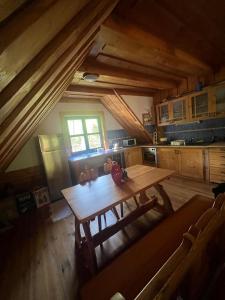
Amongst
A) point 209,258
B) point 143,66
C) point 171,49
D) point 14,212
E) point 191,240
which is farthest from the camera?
point 14,212

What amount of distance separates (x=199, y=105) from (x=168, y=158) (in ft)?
5.05

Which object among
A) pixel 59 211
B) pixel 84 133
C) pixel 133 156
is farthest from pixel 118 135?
pixel 59 211

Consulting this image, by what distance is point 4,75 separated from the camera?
18.3 inches

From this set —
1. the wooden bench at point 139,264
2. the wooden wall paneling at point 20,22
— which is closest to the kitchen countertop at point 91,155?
the wooden bench at point 139,264

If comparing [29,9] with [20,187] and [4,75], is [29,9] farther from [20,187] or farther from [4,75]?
[20,187]

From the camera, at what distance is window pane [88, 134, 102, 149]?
14.6ft

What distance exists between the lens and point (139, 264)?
1037 mm

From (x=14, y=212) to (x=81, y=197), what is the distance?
2149mm

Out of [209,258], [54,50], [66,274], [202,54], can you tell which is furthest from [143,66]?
[66,274]

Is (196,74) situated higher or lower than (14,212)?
higher

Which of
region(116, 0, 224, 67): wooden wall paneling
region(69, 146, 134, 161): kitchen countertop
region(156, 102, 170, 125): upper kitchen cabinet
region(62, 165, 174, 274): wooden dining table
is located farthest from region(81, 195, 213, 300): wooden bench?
region(156, 102, 170, 125): upper kitchen cabinet

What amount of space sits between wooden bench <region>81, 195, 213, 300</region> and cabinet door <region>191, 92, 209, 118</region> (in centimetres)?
279

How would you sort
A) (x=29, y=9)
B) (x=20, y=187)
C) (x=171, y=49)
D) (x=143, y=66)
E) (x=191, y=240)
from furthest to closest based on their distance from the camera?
(x=20, y=187) → (x=143, y=66) → (x=171, y=49) → (x=191, y=240) → (x=29, y=9)

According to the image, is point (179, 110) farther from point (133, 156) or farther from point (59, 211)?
point (59, 211)
